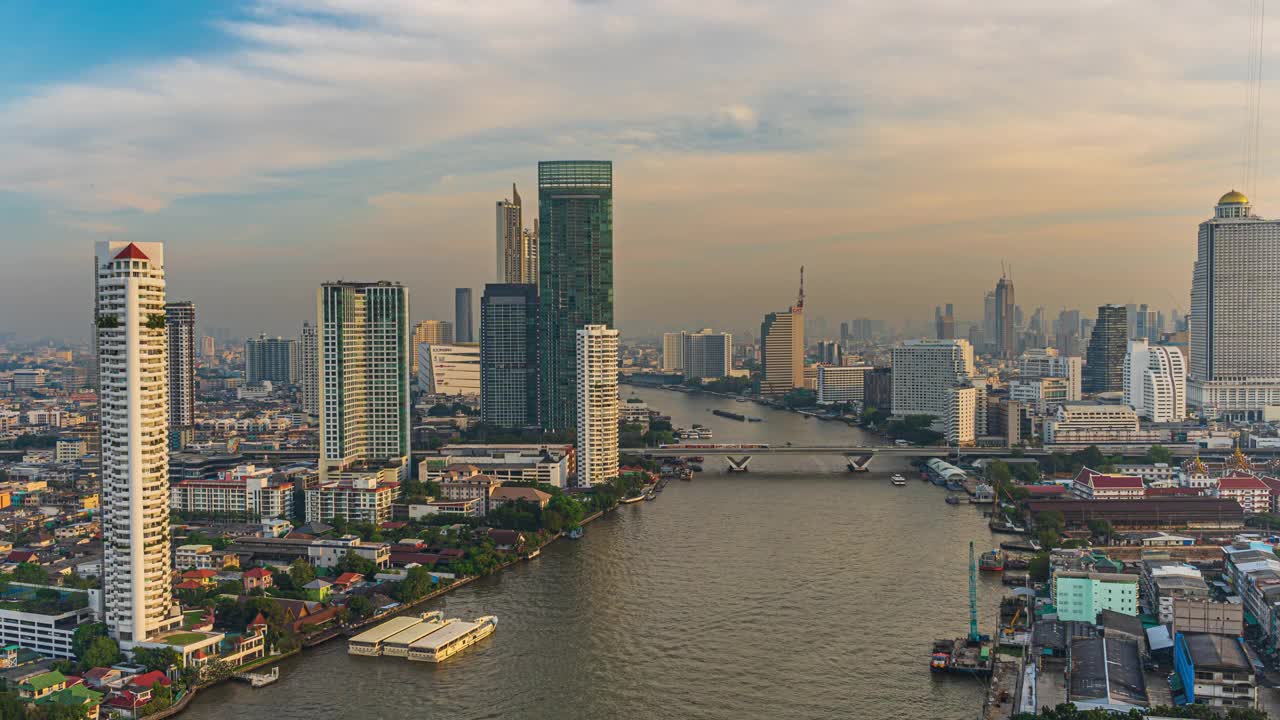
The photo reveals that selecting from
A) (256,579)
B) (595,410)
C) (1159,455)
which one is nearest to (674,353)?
(1159,455)

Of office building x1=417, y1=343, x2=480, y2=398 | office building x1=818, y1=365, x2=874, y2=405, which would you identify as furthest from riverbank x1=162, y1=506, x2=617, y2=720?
office building x1=818, y1=365, x2=874, y2=405

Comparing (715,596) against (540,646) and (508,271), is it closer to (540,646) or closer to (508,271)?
(540,646)

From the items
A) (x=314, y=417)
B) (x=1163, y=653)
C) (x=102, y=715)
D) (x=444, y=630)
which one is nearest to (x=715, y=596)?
(x=444, y=630)

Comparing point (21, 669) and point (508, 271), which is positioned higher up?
point (508, 271)

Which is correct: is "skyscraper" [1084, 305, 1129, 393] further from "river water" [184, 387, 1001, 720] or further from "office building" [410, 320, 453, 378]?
"office building" [410, 320, 453, 378]

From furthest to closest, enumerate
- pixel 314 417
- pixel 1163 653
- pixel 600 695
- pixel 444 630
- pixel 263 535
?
pixel 314 417 → pixel 263 535 → pixel 444 630 → pixel 1163 653 → pixel 600 695

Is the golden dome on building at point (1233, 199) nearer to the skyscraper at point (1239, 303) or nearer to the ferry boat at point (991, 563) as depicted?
the skyscraper at point (1239, 303)

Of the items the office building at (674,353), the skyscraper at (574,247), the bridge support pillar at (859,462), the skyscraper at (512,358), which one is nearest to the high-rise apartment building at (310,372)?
the skyscraper at (512,358)
